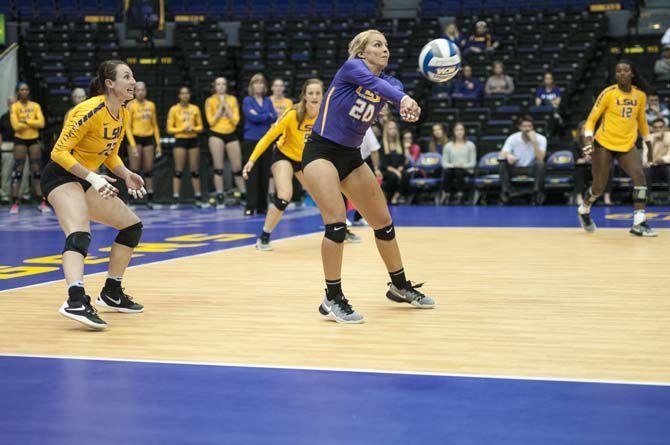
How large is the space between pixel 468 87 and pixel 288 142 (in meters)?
9.76

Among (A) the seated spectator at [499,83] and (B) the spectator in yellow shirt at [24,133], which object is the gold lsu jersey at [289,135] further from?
(A) the seated spectator at [499,83]

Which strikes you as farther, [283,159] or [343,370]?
[283,159]

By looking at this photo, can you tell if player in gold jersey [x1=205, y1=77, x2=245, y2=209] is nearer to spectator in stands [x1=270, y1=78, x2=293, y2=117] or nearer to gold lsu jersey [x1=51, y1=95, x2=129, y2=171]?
spectator in stands [x1=270, y1=78, x2=293, y2=117]

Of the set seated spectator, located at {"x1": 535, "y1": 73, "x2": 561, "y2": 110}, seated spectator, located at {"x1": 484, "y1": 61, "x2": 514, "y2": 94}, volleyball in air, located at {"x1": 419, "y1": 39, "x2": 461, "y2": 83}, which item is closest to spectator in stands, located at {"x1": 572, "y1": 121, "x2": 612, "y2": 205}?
seated spectator, located at {"x1": 535, "y1": 73, "x2": 561, "y2": 110}

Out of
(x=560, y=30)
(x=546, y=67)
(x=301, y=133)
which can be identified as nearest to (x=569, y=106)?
(x=546, y=67)

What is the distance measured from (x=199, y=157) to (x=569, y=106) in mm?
7746

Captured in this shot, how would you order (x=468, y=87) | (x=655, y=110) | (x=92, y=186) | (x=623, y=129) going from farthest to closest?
(x=468, y=87) < (x=655, y=110) < (x=623, y=129) < (x=92, y=186)

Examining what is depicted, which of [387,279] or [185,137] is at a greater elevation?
[185,137]

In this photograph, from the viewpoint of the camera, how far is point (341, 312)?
5504 millimetres

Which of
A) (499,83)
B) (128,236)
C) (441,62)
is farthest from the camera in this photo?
(499,83)

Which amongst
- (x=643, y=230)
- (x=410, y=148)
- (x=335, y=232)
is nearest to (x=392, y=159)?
(x=410, y=148)

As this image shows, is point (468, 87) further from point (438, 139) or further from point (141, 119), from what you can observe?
point (141, 119)

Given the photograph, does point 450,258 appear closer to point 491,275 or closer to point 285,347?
point 491,275

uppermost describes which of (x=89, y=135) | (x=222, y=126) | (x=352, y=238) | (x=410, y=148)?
(x=89, y=135)
